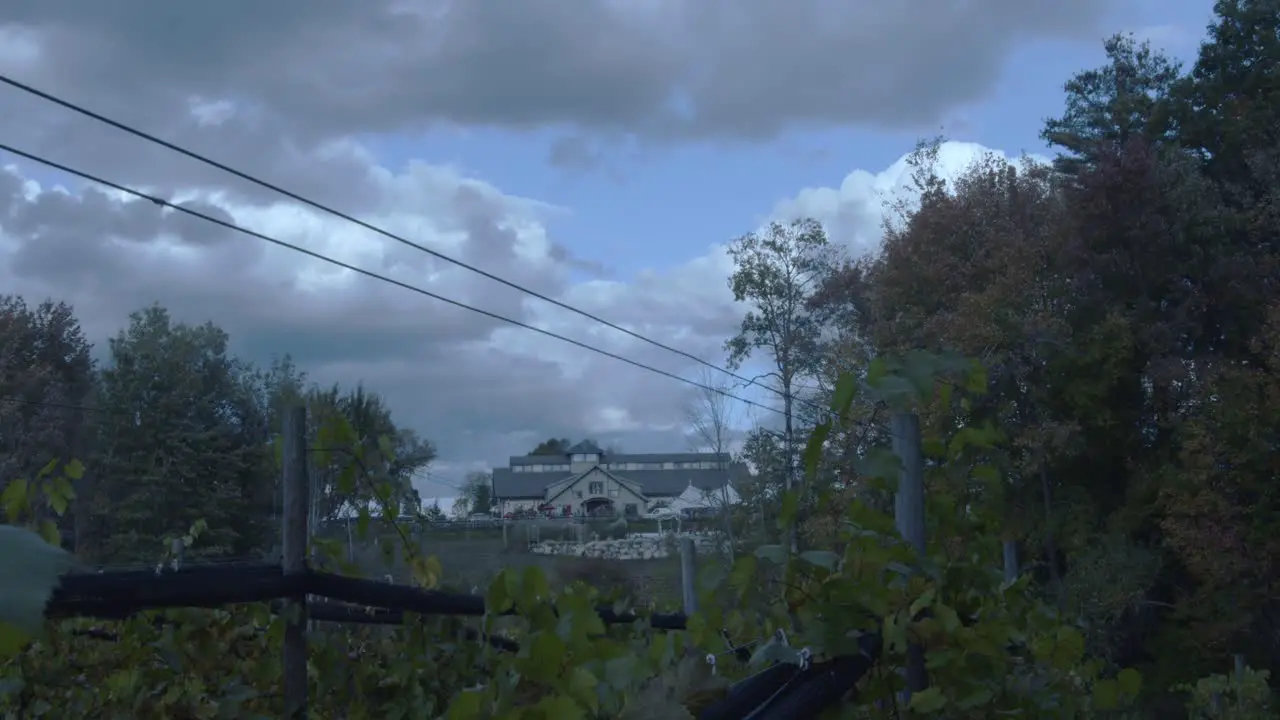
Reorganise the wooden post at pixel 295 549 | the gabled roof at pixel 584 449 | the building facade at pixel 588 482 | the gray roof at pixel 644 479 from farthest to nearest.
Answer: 1. the gabled roof at pixel 584 449
2. the building facade at pixel 588 482
3. the gray roof at pixel 644 479
4. the wooden post at pixel 295 549

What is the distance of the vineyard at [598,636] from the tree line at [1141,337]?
14.0 metres

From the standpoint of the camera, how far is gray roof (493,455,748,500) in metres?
28.5

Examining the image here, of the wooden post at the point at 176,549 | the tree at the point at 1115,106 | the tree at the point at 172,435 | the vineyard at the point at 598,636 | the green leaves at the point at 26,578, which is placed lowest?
the vineyard at the point at 598,636

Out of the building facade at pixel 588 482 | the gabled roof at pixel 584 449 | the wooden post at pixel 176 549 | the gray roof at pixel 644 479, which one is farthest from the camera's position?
the gabled roof at pixel 584 449

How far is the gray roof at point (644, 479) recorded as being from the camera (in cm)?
2848

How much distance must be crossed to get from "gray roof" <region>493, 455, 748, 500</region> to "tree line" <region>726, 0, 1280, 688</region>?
467cm

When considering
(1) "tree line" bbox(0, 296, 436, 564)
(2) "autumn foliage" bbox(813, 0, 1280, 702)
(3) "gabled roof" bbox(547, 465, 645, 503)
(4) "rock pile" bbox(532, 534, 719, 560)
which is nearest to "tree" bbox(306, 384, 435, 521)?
(1) "tree line" bbox(0, 296, 436, 564)

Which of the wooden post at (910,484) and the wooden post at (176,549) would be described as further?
the wooden post at (176,549)

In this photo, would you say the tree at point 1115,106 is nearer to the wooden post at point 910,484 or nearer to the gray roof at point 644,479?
the gray roof at point 644,479

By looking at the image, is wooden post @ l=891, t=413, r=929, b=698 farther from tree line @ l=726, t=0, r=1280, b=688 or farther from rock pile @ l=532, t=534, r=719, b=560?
rock pile @ l=532, t=534, r=719, b=560

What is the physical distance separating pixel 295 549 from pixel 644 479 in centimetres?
5031

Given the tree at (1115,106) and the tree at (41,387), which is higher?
the tree at (1115,106)

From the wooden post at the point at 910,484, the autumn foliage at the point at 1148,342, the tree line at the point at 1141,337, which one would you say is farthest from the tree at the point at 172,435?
the wooden post at the point at 910,484

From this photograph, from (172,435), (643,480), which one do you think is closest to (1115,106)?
(172,435)
